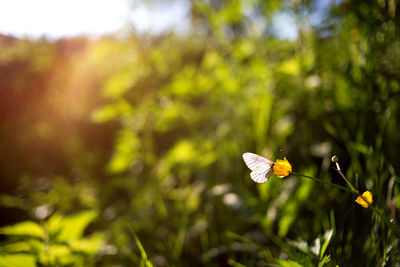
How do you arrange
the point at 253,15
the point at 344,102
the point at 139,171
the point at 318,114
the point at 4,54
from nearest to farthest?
1. the point at 344,102
2. the point at 318,114
3. the point at 139,171
4. the point at 253,15
5. the point at 4,54

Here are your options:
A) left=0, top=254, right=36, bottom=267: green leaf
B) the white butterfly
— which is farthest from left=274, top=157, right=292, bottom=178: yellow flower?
left=0, top=254, right=36, bottom=267: green leaf

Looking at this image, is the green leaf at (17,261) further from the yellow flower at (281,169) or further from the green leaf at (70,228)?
the yellow flower at (281,169)

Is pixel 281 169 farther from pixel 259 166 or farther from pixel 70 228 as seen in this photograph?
pixel 70 228

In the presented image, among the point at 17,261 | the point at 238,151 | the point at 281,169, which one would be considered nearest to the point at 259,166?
the point at 281,169

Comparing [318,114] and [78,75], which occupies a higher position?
[78,75]

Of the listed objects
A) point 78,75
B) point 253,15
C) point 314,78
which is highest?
point 78,75

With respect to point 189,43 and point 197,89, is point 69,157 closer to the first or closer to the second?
point 197,89

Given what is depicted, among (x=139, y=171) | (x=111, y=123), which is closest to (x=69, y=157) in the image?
(x=111, y=123)
